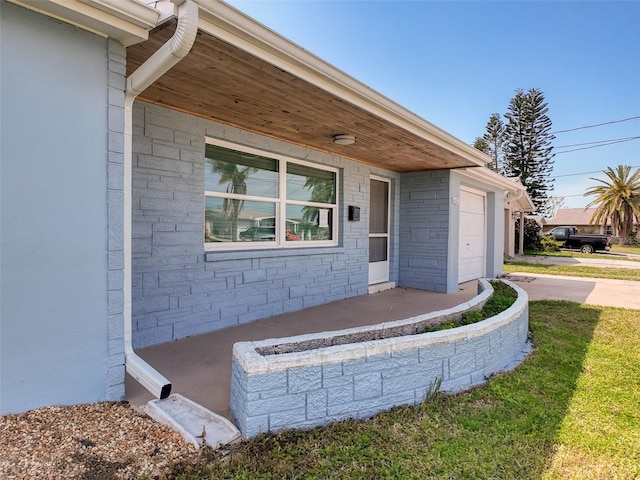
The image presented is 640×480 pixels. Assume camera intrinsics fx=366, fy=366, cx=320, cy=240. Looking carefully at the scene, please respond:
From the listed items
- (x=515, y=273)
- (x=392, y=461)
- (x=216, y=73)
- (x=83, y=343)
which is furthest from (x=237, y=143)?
(x=515, y=273)

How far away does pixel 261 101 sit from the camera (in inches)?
149

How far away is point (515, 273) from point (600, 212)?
26936 mm

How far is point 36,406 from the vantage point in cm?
226

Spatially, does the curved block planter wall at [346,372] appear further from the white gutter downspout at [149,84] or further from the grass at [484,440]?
the white gutter downspout at [149,84]

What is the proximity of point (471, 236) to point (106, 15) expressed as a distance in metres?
8.78

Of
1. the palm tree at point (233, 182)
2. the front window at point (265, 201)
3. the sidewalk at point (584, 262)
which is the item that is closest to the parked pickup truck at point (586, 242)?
the sidewalk at point (584, 262)

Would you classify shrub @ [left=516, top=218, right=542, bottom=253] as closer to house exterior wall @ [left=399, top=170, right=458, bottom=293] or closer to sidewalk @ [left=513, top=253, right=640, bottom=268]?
sidewalk @ [left=513, top=253, right=640, bottom=268]

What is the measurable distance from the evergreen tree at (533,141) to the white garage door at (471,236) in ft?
77.0

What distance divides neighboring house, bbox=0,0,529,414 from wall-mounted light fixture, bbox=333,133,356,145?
4 centimetres

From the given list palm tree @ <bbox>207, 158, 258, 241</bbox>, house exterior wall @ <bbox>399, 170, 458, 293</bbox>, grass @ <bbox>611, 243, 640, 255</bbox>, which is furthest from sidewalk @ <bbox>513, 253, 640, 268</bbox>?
palm tree @ <bbox>207, 158, 258, 241</bbox>

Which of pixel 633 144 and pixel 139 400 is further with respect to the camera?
pixel 633 144

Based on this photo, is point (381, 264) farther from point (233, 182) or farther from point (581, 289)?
point (581, 289)

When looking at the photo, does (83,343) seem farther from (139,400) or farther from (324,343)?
(324,343)

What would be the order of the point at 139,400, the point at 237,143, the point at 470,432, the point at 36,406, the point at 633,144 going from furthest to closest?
the point at 633,144, the point at 237,143, the point at 139,400, the point at 470,432, the point at 36,406
